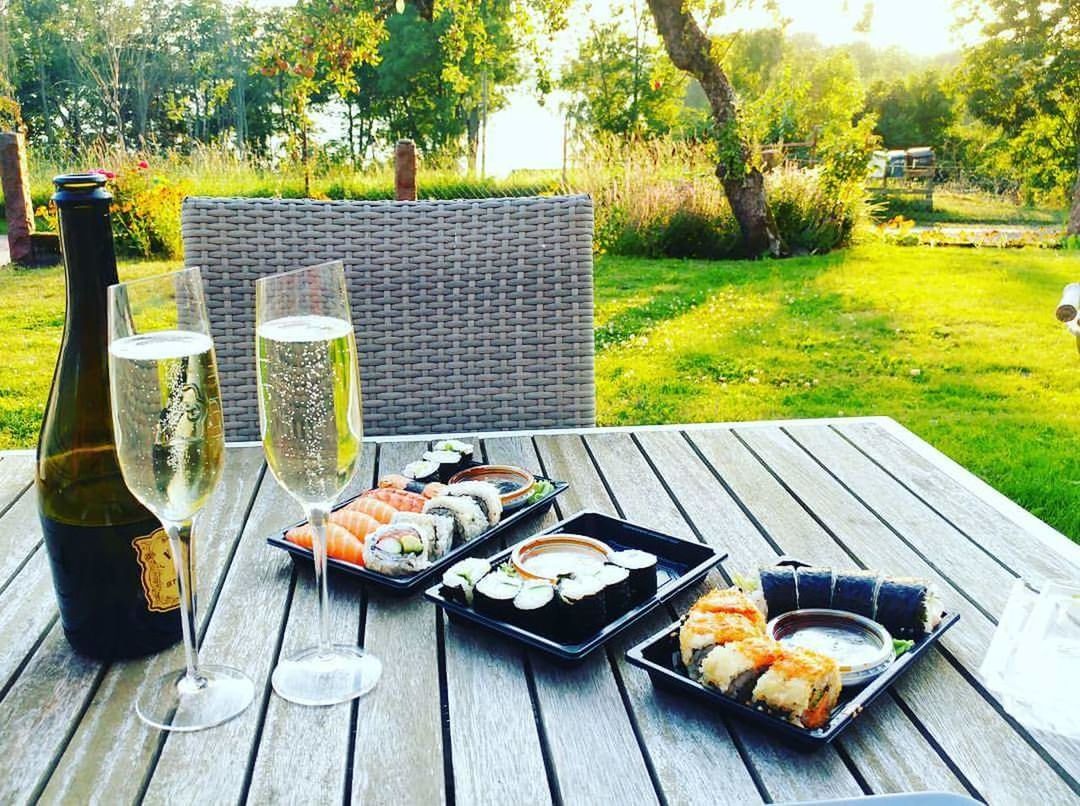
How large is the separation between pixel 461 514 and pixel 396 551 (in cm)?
12

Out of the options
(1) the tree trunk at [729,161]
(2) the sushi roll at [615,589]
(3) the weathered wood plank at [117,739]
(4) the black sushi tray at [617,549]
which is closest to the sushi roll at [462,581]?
(4) the black sushi tray at [617,549]

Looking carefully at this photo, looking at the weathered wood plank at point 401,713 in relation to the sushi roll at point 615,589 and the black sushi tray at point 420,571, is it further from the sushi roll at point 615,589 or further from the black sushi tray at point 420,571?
the sushi roll at point 615,589

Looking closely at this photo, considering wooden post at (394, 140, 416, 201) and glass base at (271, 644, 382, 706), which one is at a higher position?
wooden post at (394, 140, 416, 201)

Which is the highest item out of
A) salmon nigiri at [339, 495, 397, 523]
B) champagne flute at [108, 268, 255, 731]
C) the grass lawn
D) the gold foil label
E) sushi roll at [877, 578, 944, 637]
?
champagne flute at [108, 268, 255, 731]

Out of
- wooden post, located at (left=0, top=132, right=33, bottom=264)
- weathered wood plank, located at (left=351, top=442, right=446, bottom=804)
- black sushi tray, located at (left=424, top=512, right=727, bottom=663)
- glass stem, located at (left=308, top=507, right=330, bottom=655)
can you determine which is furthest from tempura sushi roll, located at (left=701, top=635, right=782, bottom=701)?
wooden post, located at (left=0, top=132, right=33, bottom=264)

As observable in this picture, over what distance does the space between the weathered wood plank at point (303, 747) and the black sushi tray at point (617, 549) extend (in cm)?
14

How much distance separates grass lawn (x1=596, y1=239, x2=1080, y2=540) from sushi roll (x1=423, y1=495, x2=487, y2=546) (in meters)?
2.78

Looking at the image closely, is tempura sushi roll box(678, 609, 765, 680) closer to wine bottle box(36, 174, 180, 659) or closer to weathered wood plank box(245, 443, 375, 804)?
weathered wood plank box(245, 443, 375, 804)

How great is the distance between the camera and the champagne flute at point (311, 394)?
33.5 inches

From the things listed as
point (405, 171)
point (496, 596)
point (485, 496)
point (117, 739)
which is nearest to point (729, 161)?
point (405, 171)

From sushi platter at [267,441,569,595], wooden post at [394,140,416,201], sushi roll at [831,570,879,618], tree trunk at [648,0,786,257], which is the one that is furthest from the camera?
tree trunk at [648,0,786,257]

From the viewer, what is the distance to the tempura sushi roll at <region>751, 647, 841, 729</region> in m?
0.81

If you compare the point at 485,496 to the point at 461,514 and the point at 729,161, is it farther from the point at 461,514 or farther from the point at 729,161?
the point at 729,161

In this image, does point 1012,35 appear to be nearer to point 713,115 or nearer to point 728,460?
point 713,115
